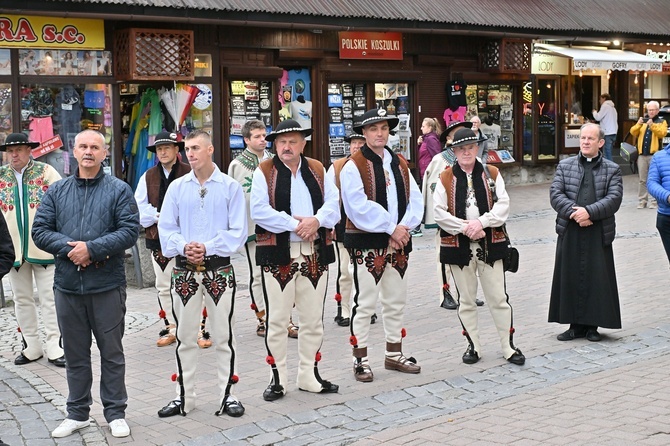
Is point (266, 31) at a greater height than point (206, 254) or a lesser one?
greater

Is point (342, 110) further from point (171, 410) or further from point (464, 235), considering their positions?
point (171, 410)

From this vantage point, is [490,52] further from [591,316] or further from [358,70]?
[591,316]

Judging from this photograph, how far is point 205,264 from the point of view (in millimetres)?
7027

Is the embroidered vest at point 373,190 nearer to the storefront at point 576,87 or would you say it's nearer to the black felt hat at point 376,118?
the black felt hat at point 376,118

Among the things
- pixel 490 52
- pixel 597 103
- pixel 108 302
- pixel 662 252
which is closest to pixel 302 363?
pixel 108 302

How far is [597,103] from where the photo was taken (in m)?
24.5

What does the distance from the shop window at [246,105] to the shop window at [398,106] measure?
2486mm

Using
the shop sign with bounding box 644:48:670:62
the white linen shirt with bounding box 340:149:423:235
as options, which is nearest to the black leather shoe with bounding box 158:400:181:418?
the white linen shirt with bounding box 340:149:423:235

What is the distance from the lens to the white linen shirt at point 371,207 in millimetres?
7832

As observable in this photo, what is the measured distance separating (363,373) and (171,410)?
5.07ft

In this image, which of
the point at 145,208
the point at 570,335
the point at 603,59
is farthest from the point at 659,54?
the point at 145,208

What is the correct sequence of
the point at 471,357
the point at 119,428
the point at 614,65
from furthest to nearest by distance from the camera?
1. the point at 614,65
2. the point at 471,357
3. the point at 119,428

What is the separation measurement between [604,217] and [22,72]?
8.69 meters

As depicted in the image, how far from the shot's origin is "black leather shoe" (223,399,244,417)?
6980mm
